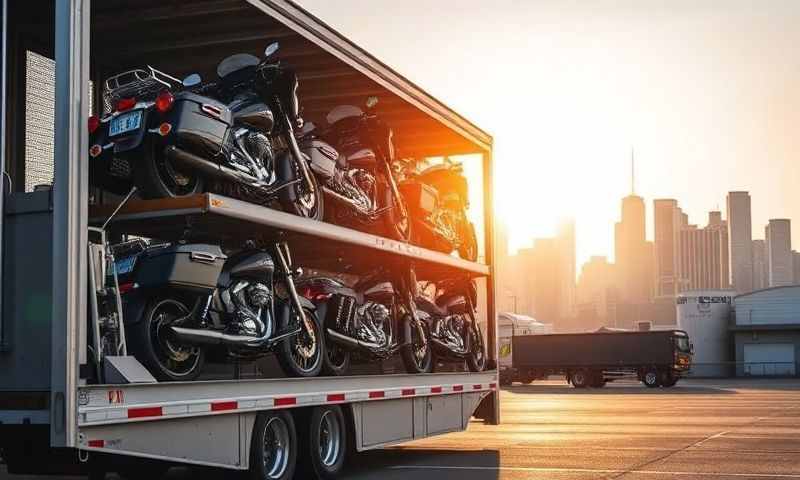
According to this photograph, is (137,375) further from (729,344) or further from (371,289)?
→ (729,344)

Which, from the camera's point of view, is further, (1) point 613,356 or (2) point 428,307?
(1) point 613,356

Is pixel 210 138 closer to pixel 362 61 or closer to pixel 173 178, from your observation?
pixel 173 178

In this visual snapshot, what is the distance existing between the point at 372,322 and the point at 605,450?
3884 mm

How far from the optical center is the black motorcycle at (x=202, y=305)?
385 inches

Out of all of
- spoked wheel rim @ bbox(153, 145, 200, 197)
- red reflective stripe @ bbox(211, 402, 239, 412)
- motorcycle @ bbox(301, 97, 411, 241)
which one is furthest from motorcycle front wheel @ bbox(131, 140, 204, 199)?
motorcycle @ bbox(301, 97, 411, 241)

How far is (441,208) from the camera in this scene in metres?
16.9

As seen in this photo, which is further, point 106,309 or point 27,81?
point 27,81

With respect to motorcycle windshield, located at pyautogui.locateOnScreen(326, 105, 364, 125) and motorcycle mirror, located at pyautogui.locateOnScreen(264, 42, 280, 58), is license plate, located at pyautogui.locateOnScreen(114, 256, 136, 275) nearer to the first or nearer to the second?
motorcycle mirror, located at pyautogui.locateOnScreen(264, 42, 280, 58)

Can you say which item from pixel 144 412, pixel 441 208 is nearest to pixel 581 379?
pixel 441 208

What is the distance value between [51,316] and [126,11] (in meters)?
3.72

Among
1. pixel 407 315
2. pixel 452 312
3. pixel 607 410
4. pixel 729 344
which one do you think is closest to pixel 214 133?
pixel 407 315

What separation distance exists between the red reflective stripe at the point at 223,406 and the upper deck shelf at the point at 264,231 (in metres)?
1.49

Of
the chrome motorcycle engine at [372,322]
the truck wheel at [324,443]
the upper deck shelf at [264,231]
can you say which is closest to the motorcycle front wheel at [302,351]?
the truck wheel at [324,443]

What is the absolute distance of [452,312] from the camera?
16.9 m
